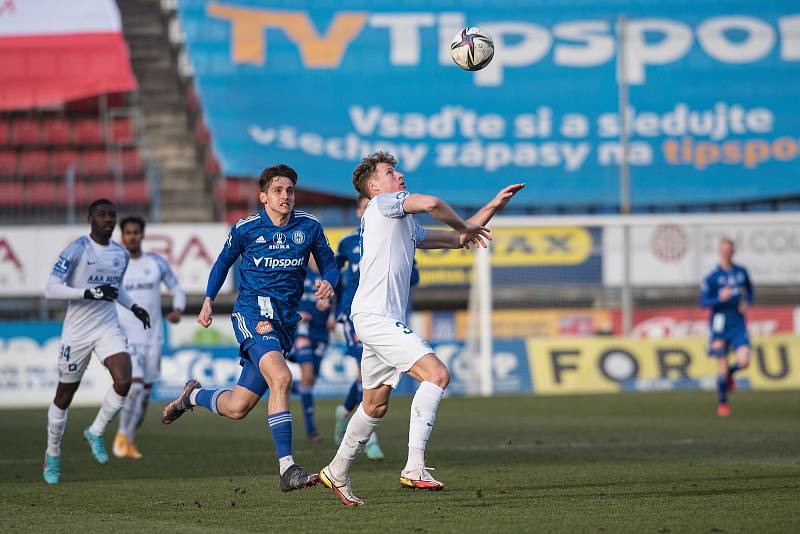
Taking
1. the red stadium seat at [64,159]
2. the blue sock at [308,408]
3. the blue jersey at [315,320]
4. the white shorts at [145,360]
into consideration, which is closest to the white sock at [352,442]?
the white shorts at [145,360]

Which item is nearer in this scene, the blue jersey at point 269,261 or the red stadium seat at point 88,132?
the blue jersey at point 269,261

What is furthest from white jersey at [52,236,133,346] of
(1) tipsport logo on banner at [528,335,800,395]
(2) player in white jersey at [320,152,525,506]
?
(1) tipsport logo on banner at [528,335,800,395]

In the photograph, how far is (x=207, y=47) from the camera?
3262 cm

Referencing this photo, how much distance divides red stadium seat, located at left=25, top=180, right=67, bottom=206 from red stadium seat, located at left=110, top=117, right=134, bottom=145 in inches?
88.0

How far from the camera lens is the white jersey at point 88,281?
424 inches

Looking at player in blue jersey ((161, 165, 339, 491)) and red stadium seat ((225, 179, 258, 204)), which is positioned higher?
red stadium seat ((225, 179, 258, 204))

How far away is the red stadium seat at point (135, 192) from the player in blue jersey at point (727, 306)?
652 inches

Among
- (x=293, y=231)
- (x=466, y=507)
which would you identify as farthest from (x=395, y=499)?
(x=293, y=231)

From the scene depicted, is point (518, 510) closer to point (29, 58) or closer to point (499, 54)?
point (499, 54)

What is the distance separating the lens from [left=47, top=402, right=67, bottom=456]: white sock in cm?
1029

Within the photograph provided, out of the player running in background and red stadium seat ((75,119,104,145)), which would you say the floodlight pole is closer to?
the player running in background

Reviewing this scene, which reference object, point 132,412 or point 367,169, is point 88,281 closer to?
point 132,412

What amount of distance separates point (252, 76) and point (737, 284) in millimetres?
17167

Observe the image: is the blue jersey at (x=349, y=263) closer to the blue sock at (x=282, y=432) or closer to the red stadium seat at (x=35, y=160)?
the blue sock at (x=282, y=432)
